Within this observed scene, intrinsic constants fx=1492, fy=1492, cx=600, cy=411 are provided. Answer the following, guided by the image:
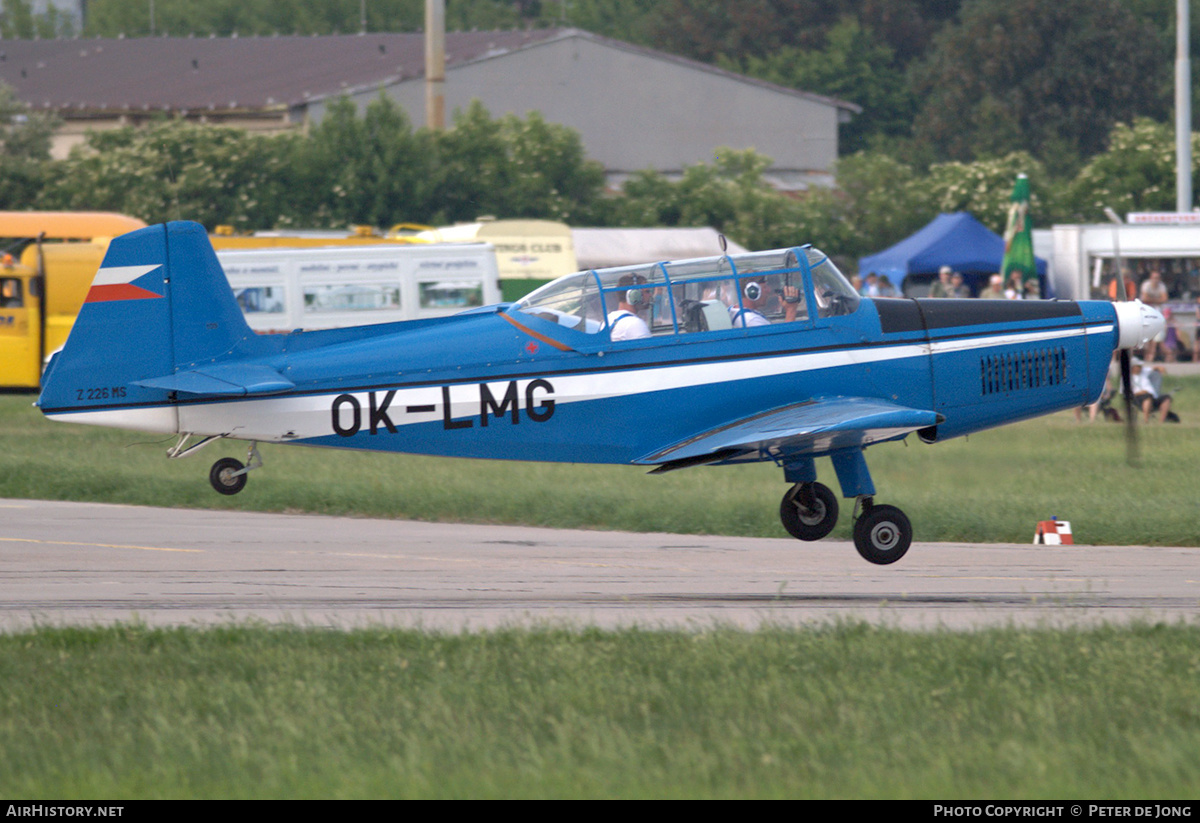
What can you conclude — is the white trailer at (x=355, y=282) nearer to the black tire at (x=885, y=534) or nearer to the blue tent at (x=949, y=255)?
Answer: the blue tent at (x=949, y=255)

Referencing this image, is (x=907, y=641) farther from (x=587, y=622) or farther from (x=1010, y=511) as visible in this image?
(x=1010, y=511)

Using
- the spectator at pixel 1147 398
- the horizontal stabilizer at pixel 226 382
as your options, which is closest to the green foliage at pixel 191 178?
the spectator at pixel 1147 398

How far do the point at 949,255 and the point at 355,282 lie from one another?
14.7 metres

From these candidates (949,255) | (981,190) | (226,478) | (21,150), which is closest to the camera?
(226,478)

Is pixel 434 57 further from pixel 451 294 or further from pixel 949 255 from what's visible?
pixel 451 294

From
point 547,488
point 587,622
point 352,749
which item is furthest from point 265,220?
point 352,749

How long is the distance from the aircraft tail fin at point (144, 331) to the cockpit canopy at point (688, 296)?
7.70 feet

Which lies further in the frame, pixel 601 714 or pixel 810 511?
pixel 810 511

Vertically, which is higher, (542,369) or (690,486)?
(542,369)

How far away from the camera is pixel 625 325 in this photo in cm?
1116

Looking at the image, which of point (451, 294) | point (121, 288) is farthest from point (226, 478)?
point (451, 294)

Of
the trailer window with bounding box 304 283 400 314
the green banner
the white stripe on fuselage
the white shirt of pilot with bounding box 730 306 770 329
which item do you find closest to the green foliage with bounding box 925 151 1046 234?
the green banner

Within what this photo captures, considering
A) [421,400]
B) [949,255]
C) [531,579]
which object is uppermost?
[949,255]

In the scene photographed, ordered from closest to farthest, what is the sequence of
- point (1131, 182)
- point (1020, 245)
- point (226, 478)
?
point (226, 478)
point (1020, 245)
point (1131, 182)
